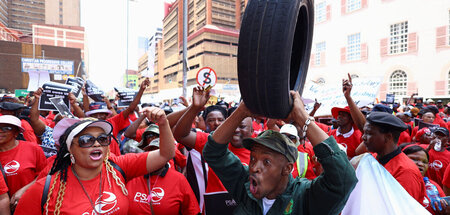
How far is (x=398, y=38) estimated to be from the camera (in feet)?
77.4

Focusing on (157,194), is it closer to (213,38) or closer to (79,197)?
(79,197)

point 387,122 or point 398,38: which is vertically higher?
point 398,38

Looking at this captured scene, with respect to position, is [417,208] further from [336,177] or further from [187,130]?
[187,130]

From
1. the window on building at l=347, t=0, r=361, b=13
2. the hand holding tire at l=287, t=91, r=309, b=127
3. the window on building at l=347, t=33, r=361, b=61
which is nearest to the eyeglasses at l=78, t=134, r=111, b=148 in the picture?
the hand holding tire at l=287, t=91, r=309, b=127

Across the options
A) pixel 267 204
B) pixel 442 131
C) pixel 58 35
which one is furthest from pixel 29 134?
pixel 58 35

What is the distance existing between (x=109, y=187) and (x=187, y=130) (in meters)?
0.91

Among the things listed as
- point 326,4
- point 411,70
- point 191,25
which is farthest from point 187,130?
point 191,25

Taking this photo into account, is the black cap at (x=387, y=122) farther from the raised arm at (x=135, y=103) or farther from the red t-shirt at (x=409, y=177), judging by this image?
the raised arm at (x=135, y=103)

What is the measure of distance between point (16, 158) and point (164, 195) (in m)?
1.94

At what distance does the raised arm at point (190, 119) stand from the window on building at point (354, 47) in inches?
1047

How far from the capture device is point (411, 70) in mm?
22875

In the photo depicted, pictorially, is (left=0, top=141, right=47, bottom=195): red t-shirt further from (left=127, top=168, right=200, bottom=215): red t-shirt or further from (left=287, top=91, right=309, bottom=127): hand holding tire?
(left=287, top=91, right=309, bottom=127): hand holding tire

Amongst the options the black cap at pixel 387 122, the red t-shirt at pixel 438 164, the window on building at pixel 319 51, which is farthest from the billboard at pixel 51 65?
the black cap at pixel 387 122

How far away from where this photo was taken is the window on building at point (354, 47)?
2602 cm
